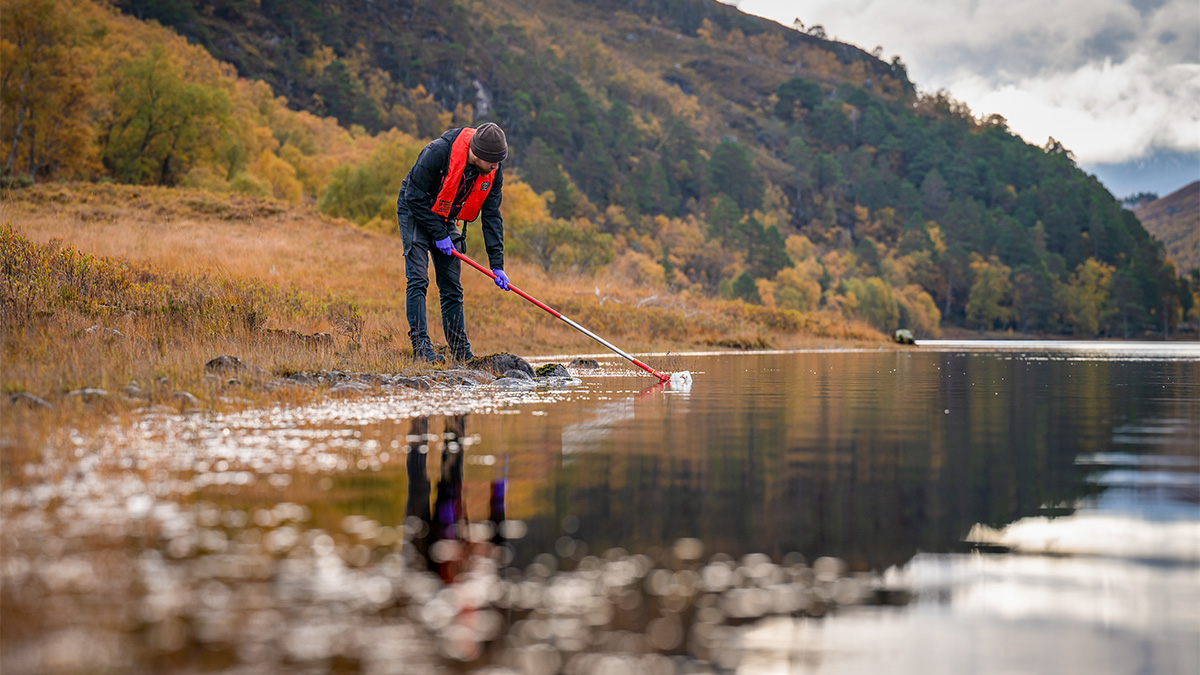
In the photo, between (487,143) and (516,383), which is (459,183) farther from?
(516,383)

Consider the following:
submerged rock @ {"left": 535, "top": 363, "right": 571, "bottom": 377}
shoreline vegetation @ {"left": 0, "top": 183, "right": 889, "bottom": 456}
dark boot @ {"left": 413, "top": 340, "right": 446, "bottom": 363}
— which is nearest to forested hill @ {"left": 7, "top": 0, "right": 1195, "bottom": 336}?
shoreline vegetation @ {"left": 0, "top": 183, "right": 889, "bottom": 456}

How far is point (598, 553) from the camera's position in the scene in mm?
2719

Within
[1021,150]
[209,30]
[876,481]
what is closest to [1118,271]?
[1021,150]

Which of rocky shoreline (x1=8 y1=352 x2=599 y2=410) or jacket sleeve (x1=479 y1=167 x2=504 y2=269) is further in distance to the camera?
jacket sleeve (x1=479 y1=167 x2=504 y2=269)

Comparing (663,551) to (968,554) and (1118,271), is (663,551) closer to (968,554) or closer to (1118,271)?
(968,554)

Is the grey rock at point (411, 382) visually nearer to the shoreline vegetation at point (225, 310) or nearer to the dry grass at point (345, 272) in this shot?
the shoreline vegetation at point (225, 310)

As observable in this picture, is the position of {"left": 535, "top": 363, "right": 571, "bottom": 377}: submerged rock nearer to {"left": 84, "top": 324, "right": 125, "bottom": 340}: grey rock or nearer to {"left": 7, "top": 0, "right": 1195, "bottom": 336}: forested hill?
{"left": 84, "top": 324, "right": 125, "bottom": 340}: grey rock

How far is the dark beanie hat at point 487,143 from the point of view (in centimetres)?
1052

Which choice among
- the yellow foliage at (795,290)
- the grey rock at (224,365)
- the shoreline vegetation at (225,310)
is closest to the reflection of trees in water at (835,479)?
the shoreline vegetation at (225,310)

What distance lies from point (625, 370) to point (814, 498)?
1001cm

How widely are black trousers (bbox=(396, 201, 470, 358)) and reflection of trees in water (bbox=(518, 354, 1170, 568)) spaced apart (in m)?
4.64

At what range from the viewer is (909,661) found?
1.92 metres

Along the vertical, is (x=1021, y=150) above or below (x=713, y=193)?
above

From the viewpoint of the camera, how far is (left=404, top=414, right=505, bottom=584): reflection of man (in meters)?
2.66
